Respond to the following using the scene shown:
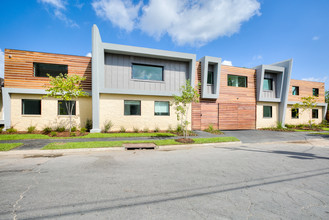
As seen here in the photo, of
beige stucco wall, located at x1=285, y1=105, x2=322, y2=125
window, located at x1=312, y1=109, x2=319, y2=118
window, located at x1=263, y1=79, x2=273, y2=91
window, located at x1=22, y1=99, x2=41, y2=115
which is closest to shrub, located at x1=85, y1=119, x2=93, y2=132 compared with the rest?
window, located at x1=22, y1=99, x2=41, y2=115

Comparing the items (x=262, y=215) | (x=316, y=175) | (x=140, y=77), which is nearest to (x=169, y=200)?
(x=262, y=215)

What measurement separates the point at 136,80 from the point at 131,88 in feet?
2.85

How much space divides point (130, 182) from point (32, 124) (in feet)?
42.1

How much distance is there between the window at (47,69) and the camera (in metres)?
12.5

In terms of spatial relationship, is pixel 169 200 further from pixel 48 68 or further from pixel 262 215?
pixel 48 68

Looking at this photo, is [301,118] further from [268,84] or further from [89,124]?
[89,124]

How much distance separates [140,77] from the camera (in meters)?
13.6

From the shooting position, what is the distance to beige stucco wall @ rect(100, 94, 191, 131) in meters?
12.7

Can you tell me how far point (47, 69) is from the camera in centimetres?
1273

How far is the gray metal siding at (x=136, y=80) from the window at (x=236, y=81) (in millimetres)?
5610

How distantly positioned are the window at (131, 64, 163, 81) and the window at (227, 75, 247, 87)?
27.0 ft

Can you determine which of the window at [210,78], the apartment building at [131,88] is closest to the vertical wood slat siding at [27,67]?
the apartment building at [131,88]

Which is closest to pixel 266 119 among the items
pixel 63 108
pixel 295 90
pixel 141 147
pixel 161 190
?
pixel 295 90

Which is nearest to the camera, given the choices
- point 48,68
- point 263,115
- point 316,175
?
point 316,175
